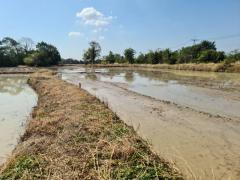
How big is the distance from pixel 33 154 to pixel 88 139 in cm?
125

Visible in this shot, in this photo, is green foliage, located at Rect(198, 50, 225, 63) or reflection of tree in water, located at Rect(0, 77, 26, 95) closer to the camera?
reflection of tree in water, located at Rect(0, 77, 26, 95)

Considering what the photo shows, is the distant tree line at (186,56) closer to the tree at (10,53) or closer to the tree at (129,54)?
the tree at (129,54)

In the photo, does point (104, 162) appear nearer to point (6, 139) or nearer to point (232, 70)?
point (6, 139)

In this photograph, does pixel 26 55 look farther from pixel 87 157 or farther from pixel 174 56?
pixel 87 157

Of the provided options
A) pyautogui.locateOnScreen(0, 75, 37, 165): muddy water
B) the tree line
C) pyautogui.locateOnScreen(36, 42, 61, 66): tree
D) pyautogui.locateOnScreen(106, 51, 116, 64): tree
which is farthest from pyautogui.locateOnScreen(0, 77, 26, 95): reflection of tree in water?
pyautogui.locateOnScreen(106, 51, 116, 64): tree

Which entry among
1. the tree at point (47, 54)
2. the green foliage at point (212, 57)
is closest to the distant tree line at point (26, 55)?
the tree at point (47, 54)

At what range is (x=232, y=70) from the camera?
35.0 metres

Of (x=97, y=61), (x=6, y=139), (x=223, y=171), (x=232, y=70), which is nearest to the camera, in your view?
(x=223, y=171)

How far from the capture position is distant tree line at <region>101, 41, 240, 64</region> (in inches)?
2055

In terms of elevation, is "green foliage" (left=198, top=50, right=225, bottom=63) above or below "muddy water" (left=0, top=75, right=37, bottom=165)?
above

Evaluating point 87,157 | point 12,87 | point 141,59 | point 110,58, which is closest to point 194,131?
point 87,157

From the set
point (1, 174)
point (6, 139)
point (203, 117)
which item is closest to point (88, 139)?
point (1, 174)

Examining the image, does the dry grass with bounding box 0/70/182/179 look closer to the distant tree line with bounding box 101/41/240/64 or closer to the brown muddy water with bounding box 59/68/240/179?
the brown muddy water with bounding box 59/68/240/179

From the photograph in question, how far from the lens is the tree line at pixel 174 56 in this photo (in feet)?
172
